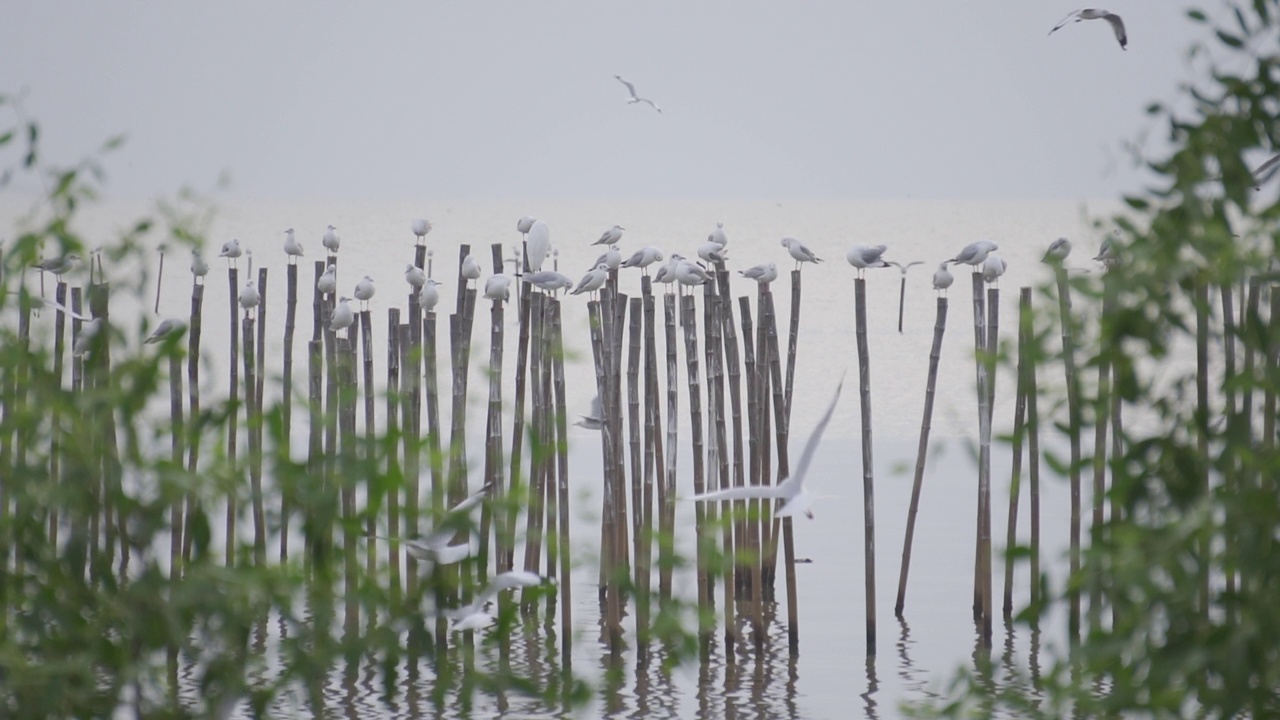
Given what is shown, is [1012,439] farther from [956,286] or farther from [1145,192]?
[956,286]

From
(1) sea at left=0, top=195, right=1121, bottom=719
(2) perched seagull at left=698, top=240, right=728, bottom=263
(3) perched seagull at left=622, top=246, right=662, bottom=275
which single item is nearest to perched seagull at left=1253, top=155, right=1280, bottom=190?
(1) sea at left=0, top=195, right=1121, bottom=719

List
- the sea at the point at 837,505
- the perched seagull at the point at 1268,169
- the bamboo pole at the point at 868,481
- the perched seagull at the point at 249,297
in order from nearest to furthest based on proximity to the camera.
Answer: the perched seagull at the point at 1268,169
the sea at the point at 837,505
the bamboo pole at the point at 868,481
the perched seagull at the point at 249,297

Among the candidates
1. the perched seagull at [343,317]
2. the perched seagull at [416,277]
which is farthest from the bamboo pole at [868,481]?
the perched seagull at [343,317]

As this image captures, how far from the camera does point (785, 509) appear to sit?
6.35m

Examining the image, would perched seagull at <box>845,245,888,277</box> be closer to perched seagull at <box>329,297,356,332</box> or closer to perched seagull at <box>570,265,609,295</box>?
perched seagull at <box>570,265,609,295</box>

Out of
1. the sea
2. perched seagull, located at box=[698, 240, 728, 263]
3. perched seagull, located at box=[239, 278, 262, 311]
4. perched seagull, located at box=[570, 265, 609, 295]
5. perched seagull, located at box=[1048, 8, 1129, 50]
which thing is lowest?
the sea

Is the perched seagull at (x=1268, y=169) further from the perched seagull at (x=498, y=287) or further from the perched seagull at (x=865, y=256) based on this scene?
the perched seagull at (x=865, y=256)

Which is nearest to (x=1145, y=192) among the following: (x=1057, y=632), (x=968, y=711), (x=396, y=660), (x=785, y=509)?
(x=968, y=711)

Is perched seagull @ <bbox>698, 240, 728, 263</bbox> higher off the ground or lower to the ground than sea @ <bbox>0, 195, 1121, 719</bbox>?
higher

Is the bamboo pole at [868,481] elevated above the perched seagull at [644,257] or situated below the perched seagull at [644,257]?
below

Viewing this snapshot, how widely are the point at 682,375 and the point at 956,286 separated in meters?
22.4

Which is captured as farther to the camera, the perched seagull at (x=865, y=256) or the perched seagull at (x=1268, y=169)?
the perched seagull at (x=865, y=256)

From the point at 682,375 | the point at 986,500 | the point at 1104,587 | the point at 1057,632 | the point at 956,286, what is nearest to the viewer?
the point at 1104,587

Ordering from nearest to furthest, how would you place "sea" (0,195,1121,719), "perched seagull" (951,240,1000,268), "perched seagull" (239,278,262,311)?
1. "sea" (0,195,1121,719)
2. "perched seagull" (239,278,262,311)
3. "perched seagull" (951,240,1000,268)
